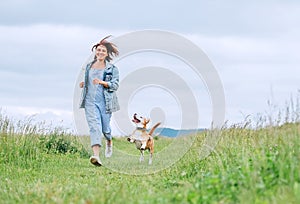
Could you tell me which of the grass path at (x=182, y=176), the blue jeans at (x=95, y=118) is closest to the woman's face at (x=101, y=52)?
the blue jeans at (x=95, y=118)

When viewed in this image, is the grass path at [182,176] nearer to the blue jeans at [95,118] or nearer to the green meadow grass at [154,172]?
the green meadow grass at [154,172]

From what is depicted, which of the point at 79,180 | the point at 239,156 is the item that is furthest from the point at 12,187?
the point at 239,156

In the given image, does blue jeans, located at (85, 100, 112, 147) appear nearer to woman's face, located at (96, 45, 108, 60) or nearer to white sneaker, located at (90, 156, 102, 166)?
white sneaker, located at (90, 156, 102, 166)

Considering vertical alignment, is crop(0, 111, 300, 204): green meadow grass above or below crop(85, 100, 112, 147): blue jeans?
below

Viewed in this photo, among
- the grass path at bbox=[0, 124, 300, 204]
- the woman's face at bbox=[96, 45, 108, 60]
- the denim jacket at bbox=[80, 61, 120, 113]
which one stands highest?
the woman's face at bbox=[96, 45, 108, 60]

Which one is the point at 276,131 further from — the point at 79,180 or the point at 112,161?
the point at 112,161

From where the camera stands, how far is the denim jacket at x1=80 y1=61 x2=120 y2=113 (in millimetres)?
13688

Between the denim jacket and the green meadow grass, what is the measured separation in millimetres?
1332

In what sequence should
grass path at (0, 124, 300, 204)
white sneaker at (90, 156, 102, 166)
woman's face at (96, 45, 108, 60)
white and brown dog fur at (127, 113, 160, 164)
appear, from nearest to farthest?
grass path at (0, 124, 300, 204), white sneaker at (90, 156, 102, 166), white and brown dog fur at (127, 113, 160, 164), woman's face at (96, 45, 108, 60)

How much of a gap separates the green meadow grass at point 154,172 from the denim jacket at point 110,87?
1332mm

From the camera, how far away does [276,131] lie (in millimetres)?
8945

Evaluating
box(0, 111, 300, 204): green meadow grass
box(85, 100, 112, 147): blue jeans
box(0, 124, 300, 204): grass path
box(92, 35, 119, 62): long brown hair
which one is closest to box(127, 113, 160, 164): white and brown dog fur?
box(0, 111, 300, 204): green meadow grass

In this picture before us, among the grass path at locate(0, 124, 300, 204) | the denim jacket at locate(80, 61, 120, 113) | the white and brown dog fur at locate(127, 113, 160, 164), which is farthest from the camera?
the denim jacket at locate(80, 61, 120, 113)

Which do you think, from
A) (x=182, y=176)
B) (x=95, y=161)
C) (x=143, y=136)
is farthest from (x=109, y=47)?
(x=182, y=176)
